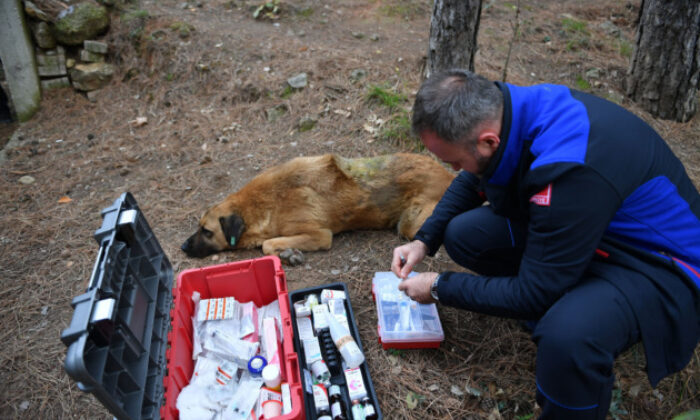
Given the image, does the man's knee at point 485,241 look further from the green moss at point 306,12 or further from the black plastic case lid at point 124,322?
the green moss at point 306,12

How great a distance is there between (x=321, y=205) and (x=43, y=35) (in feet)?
24.5

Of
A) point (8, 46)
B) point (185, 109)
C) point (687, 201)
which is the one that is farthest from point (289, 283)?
point (8, 46)

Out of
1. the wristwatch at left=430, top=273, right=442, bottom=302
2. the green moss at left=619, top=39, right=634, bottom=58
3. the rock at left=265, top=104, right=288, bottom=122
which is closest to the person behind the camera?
the wristwatch at left=430, top=273, right=442, bottom=302

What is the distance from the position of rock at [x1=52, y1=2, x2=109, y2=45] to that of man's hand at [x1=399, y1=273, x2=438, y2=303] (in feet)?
28.9

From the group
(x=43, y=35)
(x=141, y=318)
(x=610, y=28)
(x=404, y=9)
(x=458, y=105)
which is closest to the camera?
(x=458, y=105)

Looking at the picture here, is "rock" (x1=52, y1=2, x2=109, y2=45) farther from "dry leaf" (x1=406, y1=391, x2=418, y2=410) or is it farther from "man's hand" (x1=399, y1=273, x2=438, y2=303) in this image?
"dry leaf" (x1=406, y1=391, x2=418, y2=410)

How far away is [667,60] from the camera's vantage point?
18.4ft

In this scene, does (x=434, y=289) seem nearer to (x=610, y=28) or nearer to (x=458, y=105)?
(x=458, y=105)

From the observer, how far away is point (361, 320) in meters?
3.41

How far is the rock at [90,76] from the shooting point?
7910 mm

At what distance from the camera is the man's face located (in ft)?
7.10

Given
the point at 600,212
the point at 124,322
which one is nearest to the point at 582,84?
the point at 600,212

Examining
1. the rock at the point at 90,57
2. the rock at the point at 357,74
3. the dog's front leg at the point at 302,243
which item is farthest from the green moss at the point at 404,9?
the dog's front leg at the point at 302,243

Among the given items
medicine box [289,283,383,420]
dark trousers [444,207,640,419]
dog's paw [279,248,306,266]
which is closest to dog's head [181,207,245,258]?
dog's paw [279,248,306,266]
